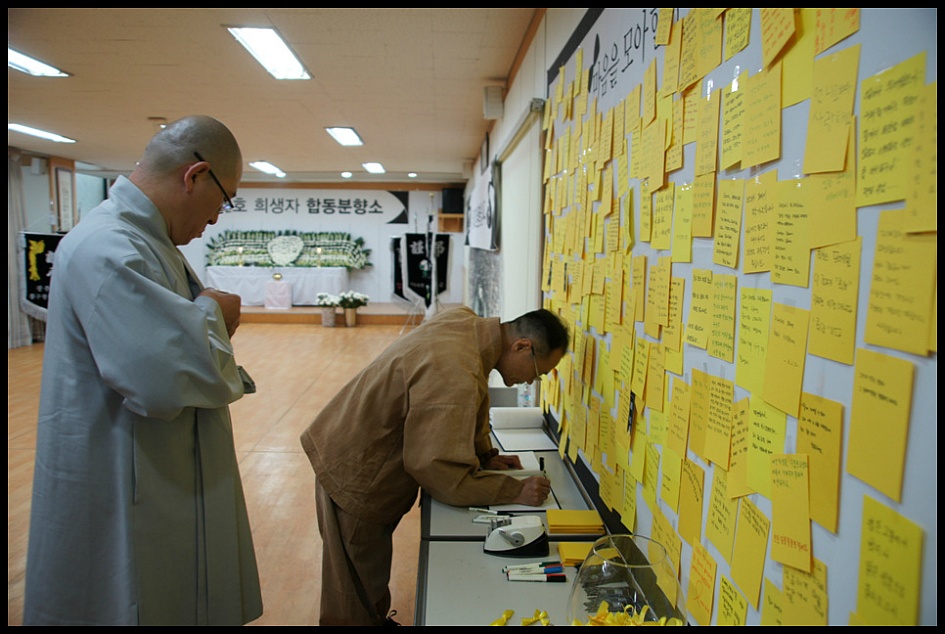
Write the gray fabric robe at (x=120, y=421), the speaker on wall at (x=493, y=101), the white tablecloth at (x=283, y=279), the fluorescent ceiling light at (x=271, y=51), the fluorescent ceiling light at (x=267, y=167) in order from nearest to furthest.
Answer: the gray fabric robe at (x=120, y=421) → the fluorescent ceiling light at (x=271, y=51) → the speaker on wall at (x=493, y=101) → the fluorescent ceiling light at (x=267, y=167) → the white tablecloth at (x=283, y=279)

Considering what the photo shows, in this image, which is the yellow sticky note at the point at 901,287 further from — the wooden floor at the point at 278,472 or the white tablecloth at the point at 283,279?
the white tablecloth at the point at 283,279

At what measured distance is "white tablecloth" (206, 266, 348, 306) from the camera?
36.6 feet

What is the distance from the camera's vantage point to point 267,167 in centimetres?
995

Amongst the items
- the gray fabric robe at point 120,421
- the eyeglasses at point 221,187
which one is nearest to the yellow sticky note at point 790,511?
the gray fabric robe at point 120,421

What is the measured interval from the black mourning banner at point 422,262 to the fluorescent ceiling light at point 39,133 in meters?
4.84

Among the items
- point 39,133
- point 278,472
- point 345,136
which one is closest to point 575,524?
point 278,472

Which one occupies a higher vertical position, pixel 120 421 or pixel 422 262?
pixel 422 262

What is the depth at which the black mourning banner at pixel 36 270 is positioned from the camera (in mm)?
8109

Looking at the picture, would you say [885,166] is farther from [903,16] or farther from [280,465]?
[280,465]

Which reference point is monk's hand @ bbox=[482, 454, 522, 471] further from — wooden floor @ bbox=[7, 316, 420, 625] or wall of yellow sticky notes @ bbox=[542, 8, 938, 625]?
wooden floor @ bbox=[7, 316, 420, 625]

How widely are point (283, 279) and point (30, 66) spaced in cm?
686

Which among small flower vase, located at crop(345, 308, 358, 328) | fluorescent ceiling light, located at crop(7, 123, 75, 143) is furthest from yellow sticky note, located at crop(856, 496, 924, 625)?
small flower vase, located at crop(345, 308, 358, 328)

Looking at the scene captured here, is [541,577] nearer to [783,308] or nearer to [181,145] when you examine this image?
[783,308]

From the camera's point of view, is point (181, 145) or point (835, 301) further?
point (181, 145)
